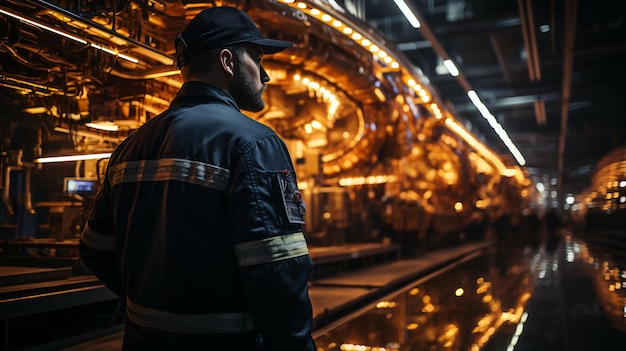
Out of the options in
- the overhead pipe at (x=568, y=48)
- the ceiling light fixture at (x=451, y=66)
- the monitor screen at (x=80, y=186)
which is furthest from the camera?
the ceiling light fixture at (x=451, y=66)

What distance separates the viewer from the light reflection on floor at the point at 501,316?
12.8 ft

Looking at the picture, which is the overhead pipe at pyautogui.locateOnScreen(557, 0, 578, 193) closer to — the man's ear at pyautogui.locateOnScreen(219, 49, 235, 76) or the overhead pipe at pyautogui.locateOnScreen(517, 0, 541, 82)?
the overhead pipe at pyautogui.locateOnScreen(517, 0, 541, 82)

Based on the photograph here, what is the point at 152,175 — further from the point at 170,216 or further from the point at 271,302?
the point at 271,302

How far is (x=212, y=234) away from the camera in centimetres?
133

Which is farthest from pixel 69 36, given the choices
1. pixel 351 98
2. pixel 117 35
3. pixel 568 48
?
pixel 568 48

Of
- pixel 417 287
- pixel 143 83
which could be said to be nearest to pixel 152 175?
pixel 143 83

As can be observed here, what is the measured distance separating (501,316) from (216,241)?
4.10 metres

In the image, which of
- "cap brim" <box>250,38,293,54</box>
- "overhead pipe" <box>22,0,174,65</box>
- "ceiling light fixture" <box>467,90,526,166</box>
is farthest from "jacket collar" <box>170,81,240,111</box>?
"ceiling light fixture" <box>467,90,526,166</box>

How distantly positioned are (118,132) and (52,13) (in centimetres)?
117

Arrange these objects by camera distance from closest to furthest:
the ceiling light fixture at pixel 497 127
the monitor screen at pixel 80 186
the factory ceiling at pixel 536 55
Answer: the monitor screen at pixel 80 186 → the factory ceiling at pixel 536 55 → the ceiling light fixture at pixel 497 127

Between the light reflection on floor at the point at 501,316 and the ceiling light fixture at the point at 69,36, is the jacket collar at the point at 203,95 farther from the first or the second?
the light reflection on floor at the point at 501,316

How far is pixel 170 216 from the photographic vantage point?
1348mm

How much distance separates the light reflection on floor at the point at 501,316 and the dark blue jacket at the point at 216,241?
2.70m

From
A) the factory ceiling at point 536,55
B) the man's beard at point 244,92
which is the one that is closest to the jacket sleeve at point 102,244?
the man's beard at point 244,92
